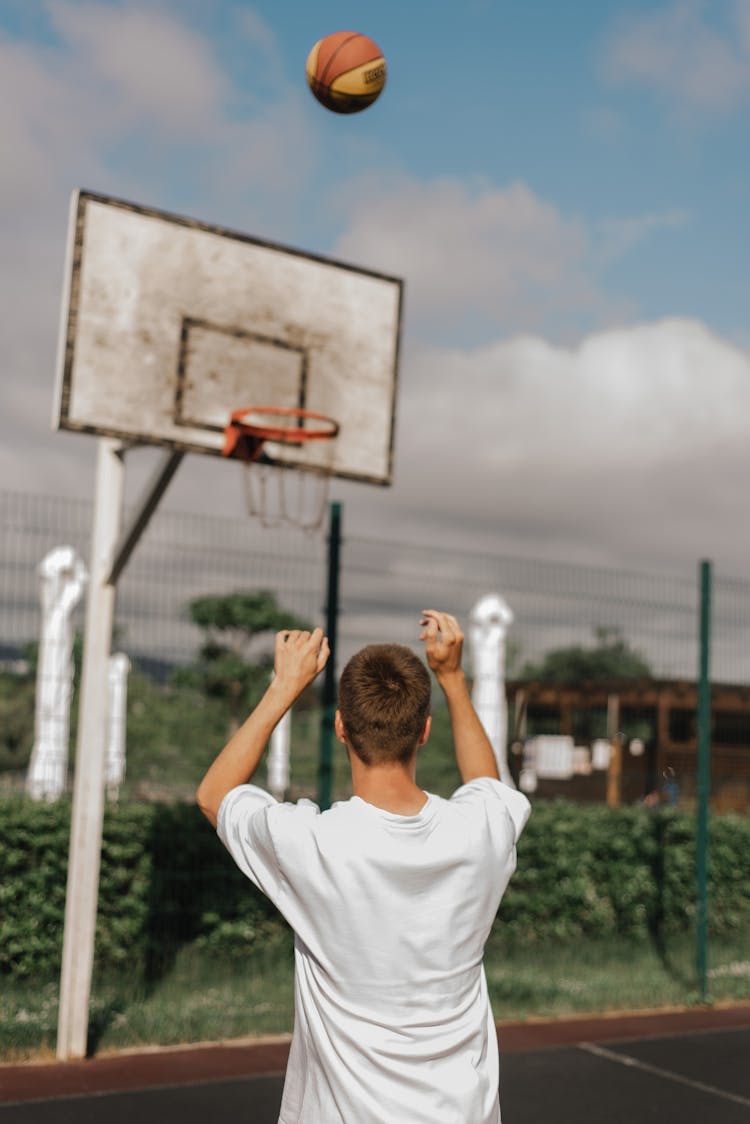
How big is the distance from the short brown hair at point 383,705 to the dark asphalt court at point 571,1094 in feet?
11.4

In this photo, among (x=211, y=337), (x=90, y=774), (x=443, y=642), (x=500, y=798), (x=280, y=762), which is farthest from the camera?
(x=280, y=762)

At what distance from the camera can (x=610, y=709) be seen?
9.88m

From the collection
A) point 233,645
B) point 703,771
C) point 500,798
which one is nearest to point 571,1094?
point 703,771

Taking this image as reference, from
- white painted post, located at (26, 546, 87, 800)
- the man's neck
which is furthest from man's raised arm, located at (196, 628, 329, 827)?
white painted post, located at (26, 546, 87, 800)

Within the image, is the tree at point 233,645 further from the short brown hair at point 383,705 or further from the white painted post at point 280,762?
the short brown hair at point 383,705

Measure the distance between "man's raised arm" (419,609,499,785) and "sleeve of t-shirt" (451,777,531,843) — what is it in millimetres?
119

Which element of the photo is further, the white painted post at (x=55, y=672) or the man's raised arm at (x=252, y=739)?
the white painted post at (x=55, y=672)

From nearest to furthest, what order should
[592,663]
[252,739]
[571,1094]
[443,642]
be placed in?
[252,739]
[443,642]
[571,1094]
[592,663]

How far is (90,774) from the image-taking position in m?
5.92

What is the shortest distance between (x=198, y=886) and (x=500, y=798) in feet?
17.6

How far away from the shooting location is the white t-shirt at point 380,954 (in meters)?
2.03

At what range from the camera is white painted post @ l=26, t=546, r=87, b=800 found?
23.0 feet

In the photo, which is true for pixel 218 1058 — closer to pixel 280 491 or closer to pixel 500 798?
pixel 280 491

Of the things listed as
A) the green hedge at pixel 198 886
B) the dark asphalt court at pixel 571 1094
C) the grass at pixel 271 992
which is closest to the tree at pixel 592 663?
the green hedge at pixel 198 886
